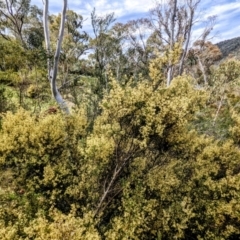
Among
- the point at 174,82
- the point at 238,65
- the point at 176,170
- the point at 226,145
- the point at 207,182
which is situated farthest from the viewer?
the point at 238,65

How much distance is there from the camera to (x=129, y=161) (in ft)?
27.2

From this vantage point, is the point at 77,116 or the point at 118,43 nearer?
the point at 77,116

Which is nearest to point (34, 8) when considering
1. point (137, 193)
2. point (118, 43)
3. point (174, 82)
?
point (118, 43)

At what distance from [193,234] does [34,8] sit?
87.6 feet

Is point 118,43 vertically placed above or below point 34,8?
below

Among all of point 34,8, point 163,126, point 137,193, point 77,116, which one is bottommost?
point 137,193

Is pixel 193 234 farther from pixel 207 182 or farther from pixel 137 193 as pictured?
pixel 137 193

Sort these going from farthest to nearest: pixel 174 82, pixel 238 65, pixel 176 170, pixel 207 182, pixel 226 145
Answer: pixel 238 65
pixel 226 145
pixel 176 170
pixel 207 182
pixel 174 82

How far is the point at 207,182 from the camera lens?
908 centimetres

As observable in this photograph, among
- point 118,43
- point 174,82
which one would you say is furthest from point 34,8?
point 174,82

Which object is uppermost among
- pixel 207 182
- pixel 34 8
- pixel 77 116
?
pixel 34 8

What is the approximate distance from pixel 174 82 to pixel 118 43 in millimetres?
23808

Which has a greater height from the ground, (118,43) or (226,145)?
(118,43)

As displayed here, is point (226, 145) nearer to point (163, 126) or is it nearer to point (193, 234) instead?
point (193, 234)
